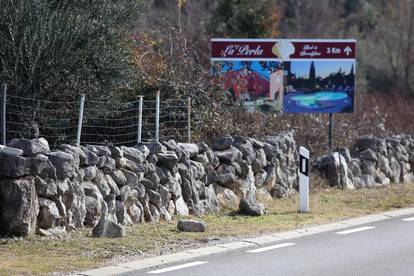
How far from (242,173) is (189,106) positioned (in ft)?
5.61

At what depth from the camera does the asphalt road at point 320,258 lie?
34.4 ft

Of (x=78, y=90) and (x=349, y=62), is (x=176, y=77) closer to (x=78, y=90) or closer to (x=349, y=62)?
(x=78, y=90)

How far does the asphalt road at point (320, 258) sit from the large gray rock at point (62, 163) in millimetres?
2534

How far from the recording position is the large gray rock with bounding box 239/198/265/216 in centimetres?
1538

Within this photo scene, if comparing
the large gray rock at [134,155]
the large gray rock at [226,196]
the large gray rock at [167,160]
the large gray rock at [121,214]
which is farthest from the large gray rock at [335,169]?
the large gray rock at [121,214]

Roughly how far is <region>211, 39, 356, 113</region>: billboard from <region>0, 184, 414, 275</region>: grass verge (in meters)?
4.17

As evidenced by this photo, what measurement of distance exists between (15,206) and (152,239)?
80.3 inches

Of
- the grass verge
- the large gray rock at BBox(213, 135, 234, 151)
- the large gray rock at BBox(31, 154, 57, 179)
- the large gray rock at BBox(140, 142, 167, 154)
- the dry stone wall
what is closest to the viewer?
the grass verge

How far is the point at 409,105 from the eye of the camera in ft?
96.1

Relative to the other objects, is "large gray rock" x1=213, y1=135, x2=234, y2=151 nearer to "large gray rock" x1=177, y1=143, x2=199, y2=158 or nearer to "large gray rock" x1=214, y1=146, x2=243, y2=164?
"large gray rock" x1=214, y1=146, x2=243, y2=164

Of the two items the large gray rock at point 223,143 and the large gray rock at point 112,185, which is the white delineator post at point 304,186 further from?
the large gray rock at point 112,185

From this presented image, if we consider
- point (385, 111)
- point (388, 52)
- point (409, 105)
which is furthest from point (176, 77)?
point (388, 52)

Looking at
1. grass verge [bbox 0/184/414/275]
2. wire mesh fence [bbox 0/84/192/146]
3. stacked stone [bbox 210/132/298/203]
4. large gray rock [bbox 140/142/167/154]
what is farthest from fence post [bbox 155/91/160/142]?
grass verge [bbox 0/184/414/275]

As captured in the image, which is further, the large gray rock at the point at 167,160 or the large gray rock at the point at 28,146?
the large gray rock at the point at 167,160
